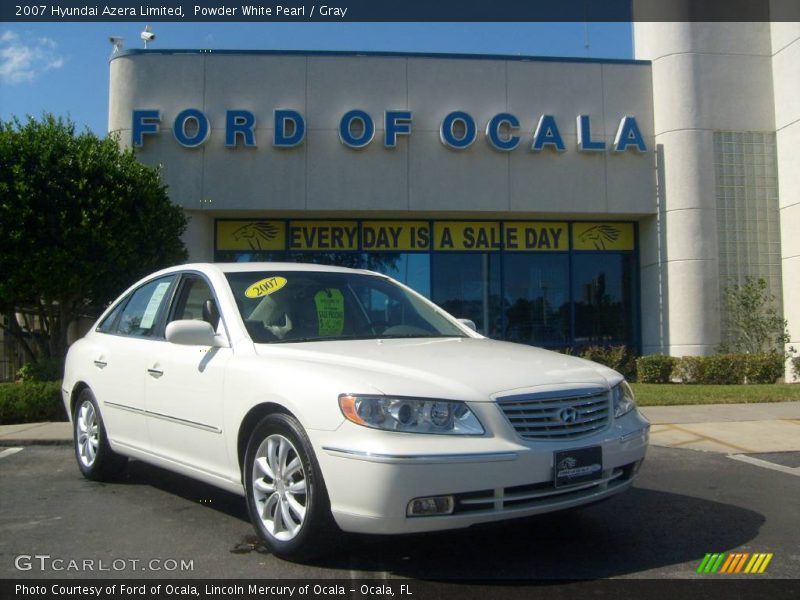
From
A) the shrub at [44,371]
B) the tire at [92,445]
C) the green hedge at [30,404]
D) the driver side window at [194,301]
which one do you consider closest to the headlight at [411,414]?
the driver side window at [194,301]

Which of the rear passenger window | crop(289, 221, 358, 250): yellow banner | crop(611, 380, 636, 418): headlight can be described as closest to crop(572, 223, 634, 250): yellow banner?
crop(289, 221, 358, 250): yellow banner

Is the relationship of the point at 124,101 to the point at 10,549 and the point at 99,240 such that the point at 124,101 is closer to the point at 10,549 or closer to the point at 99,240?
the point at 99,240

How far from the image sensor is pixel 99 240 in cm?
1187

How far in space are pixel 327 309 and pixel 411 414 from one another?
1.66 metres

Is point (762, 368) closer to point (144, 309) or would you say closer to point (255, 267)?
point (255, 267)

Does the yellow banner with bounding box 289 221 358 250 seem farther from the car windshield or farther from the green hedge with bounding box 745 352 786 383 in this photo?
the car windshield

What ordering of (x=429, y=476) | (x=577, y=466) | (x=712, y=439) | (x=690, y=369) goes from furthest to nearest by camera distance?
1. (x=690, y=369)
2. (x=712, y=439)
3. (x=577, y=466)
4. (x=429, y=476)

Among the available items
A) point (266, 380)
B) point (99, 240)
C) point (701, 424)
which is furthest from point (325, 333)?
point (99, 240)

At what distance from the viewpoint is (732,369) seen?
15.8 m

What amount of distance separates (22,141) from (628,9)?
13512 millimetres

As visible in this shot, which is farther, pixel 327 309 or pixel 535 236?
pixel 535 236

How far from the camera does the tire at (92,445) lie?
6023mm

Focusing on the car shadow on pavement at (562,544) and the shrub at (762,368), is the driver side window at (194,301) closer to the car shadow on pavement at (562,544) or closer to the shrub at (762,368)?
the car shadow on pavement at (562,544)

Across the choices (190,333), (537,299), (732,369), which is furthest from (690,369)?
(190,333)
